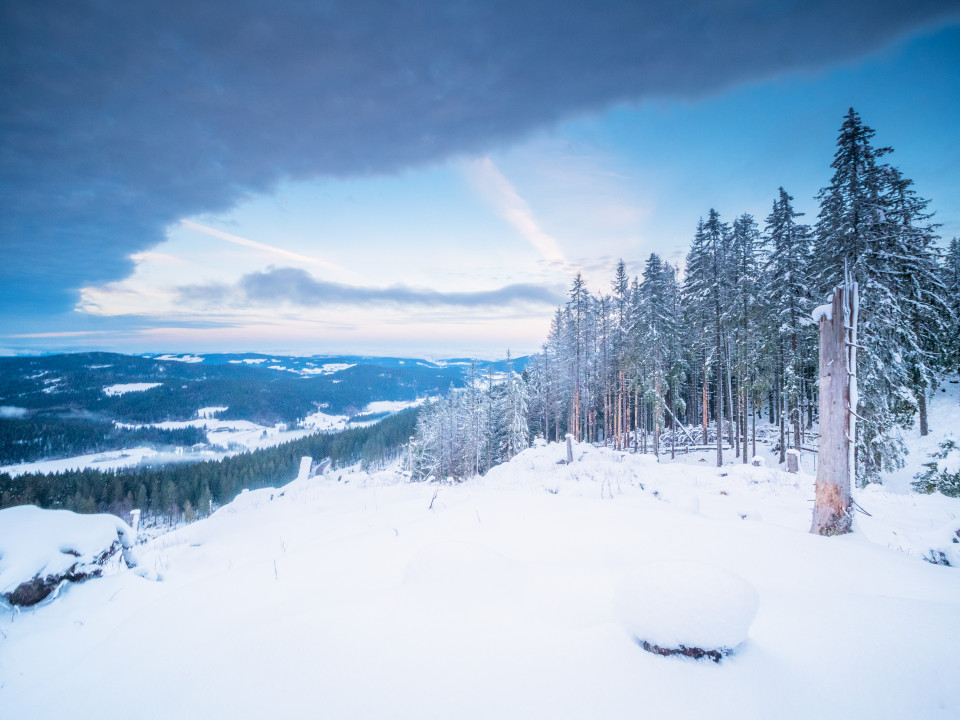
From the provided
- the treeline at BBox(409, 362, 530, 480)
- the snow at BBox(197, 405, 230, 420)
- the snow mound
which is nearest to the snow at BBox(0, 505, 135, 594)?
the snow mound

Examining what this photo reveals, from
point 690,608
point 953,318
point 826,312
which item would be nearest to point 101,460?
point 690,608

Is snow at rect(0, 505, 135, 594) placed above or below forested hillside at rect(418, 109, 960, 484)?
below

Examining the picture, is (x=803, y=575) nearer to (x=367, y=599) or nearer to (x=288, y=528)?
(x=367, y=599)

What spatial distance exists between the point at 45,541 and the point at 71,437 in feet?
527

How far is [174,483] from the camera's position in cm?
5406

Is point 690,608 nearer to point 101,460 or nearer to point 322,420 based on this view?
point 101,460

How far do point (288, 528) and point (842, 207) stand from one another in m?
21.6

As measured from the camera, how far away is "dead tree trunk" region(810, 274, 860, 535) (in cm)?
598

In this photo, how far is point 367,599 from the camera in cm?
383

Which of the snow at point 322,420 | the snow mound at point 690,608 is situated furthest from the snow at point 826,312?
the snow at point 322,420

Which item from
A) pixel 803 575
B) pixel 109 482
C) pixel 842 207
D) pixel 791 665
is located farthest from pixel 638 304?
pixel 109 482

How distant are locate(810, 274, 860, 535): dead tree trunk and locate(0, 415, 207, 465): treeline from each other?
512ft

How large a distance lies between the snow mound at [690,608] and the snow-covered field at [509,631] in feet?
0.05

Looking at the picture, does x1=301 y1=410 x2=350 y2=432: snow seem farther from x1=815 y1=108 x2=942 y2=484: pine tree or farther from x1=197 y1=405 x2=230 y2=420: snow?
x1=815 y1=108 x2=942 y2=484: pine tree
